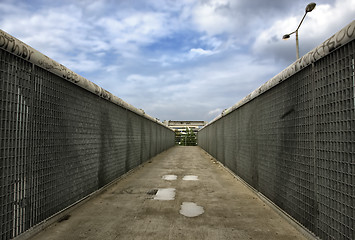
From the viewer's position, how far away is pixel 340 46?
115 inches

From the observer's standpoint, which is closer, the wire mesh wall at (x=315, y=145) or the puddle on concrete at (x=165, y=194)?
the wire mesh wall at (x=315, y=145)

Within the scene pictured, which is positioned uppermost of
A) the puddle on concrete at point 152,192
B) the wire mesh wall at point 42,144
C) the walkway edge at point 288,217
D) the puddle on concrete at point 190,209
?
the wire mesh wall at point 42,144

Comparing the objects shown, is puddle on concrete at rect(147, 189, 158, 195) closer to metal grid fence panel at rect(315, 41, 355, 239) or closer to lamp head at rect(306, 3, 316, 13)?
metal grid fence panel at rect(315, 41, 355, 239)

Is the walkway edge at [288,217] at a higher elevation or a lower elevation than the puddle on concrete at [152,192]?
higher

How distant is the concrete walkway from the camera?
383cm

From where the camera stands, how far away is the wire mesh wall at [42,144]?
334 cm

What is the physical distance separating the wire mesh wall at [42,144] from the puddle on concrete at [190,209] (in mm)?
2561

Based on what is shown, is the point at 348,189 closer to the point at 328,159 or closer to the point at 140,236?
the point at 328,159

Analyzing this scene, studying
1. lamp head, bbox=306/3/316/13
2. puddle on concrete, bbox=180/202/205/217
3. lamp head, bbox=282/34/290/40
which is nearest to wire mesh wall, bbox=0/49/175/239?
puddle on concrete, bbox=180/202/205/217

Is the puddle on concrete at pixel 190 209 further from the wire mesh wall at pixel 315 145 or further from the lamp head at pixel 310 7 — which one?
the lamp head at pixel 310 7

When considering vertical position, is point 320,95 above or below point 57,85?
below

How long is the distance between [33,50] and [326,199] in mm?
5256

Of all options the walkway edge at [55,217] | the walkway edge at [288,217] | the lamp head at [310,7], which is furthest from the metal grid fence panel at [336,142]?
the lamp head at [310,7]

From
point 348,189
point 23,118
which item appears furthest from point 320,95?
point 23,118
